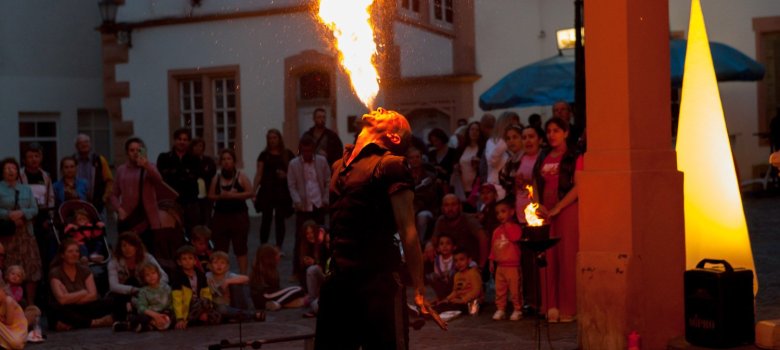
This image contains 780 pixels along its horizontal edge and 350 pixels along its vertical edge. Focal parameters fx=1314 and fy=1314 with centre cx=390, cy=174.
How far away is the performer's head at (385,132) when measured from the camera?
6.80 meters

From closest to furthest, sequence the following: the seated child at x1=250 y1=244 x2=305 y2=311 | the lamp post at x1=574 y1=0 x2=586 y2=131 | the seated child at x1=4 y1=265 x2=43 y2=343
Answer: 1. the seated child at x1=4 y1=265 x2=43 y2=343
2. the seated child at x1=250 y1=244 x2=305 y2=311
3. the lamp post at x1=574 y1=0 x2=586 y2=131

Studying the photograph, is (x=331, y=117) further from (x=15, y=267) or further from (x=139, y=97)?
(x=15, y=267)

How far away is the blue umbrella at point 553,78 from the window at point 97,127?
42.1 ft

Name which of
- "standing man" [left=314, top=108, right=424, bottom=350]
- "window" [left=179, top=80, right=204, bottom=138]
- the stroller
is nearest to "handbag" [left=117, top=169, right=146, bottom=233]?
the stroller

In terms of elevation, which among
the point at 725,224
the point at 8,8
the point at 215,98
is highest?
the point at 8,8

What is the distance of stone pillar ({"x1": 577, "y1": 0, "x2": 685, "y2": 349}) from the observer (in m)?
8.83

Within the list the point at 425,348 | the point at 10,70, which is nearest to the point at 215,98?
the point at 10,70

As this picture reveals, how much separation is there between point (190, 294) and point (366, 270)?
513cm

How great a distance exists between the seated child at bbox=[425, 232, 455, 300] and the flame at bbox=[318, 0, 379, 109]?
293 centimetres

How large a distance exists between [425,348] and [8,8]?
22329 mm

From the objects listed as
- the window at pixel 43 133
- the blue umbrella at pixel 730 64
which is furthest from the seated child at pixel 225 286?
the window at pixel 43 133

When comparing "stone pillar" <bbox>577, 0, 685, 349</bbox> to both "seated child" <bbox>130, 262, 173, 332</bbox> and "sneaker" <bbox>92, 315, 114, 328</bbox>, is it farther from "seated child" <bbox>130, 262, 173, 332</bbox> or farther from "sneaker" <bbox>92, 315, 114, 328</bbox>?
"sneaker" <bbox>92, 315, 114, 328</bbox>

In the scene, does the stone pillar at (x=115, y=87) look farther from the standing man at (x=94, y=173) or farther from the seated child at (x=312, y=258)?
the seated child at (x=312, y=258)

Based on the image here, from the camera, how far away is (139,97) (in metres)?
26.5
